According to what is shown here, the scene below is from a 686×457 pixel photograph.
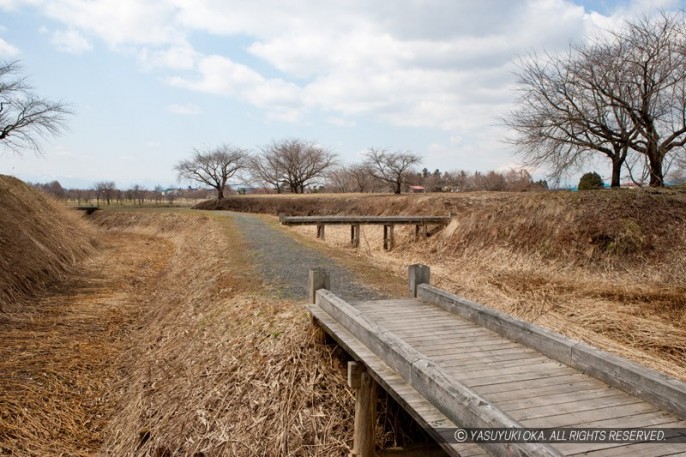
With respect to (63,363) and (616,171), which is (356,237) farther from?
(63,363)

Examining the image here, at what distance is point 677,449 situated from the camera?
9.20 feet

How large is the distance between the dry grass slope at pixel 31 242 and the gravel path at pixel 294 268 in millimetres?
5683

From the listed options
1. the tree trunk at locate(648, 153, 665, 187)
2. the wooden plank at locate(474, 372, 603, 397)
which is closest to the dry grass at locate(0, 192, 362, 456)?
the wooden plank at locate(474, 372, 603, 397)

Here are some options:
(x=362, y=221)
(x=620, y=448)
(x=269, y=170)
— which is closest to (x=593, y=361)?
(x=620, y=448)

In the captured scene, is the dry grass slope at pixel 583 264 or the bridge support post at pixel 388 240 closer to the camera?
the dry grass slope at pixel 583 264

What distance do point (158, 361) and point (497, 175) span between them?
192 ft

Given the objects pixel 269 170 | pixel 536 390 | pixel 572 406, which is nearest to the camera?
pixel 572 406

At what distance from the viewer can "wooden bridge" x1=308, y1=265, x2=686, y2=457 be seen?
287 centimetres

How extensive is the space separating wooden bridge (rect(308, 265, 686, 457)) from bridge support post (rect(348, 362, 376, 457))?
1 centimetres

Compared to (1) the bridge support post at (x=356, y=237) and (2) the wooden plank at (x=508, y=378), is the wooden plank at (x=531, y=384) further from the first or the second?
(1) the bridge support post at (x=356, y=237)

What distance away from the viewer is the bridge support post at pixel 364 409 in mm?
4438

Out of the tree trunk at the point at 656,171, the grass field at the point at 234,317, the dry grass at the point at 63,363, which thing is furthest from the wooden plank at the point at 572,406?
the tree trunk at the point at 656,171

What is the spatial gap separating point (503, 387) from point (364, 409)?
1470 millimetres

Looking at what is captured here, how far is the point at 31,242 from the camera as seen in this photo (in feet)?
42.8
